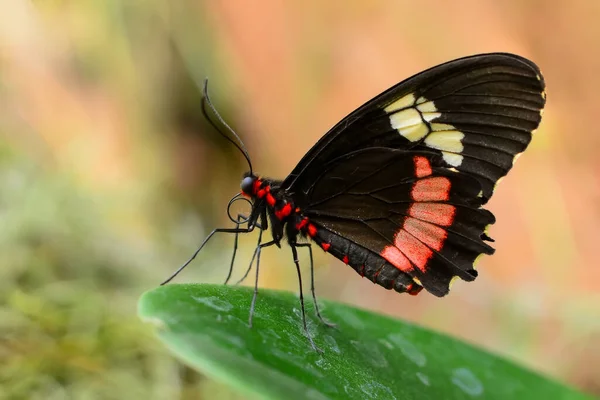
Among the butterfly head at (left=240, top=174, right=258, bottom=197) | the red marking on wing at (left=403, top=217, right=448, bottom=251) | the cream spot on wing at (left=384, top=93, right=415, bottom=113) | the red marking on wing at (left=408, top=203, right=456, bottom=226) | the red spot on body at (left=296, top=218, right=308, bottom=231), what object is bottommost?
the red spot on body at (left=296, top=218, right=308, bottom=231)

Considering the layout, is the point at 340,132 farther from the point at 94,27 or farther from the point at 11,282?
the point at 94,27

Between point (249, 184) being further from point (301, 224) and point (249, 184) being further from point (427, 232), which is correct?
point (427, 232)

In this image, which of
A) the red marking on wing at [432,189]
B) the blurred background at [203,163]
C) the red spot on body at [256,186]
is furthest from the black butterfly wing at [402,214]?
the blurred background at [203,163]

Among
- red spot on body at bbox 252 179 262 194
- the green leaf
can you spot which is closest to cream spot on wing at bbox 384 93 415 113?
red spot on body at bbox 252 179 262 194

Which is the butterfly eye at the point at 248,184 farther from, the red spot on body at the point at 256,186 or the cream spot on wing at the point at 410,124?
the cream spot on wing at the point at 410,124

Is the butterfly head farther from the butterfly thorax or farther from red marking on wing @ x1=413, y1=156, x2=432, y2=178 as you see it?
red marking on wing @ x1=413, y1=156, x2=432, y2=178

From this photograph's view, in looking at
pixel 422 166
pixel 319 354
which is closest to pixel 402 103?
pixel 422 166
